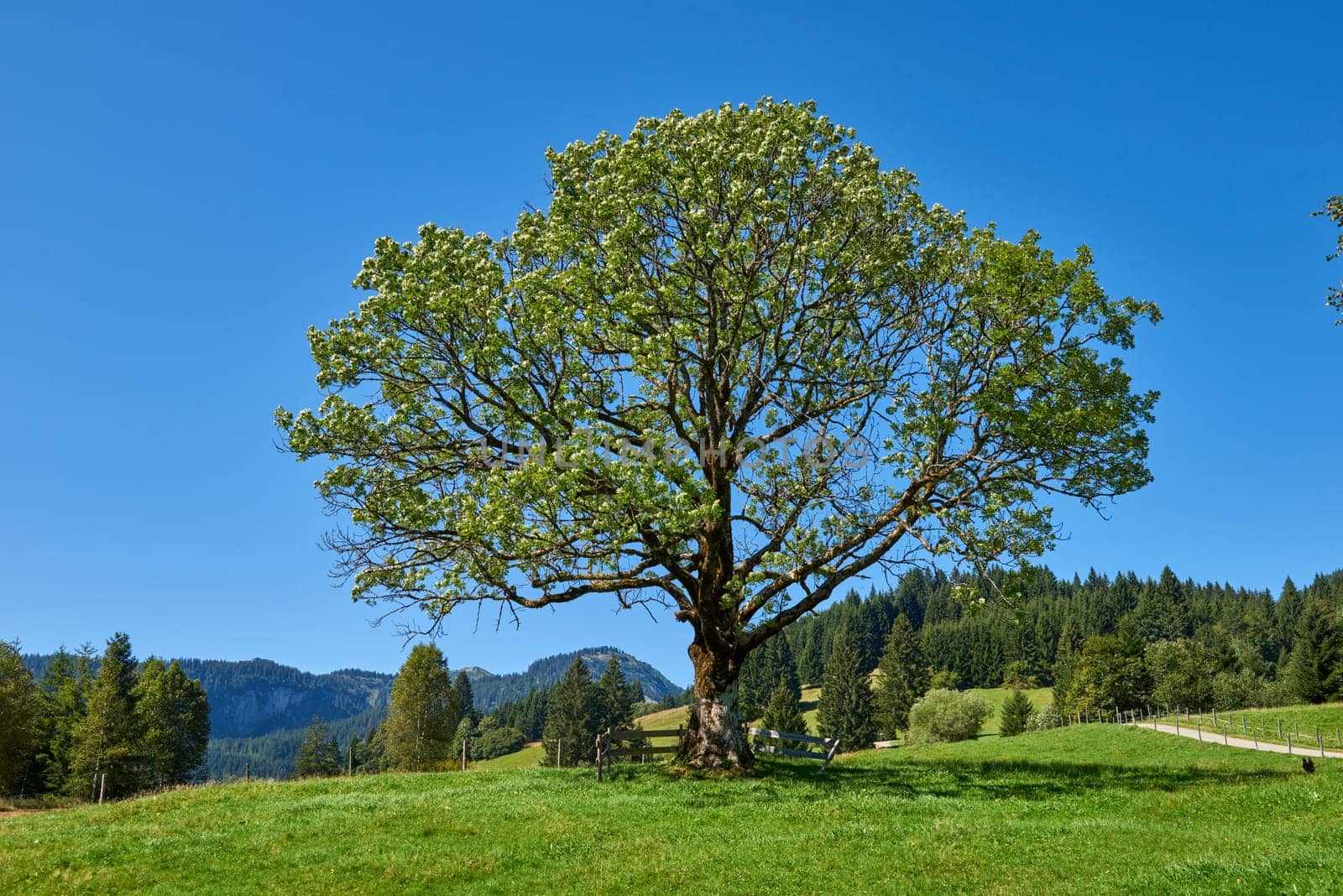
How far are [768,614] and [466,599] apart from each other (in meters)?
8.85

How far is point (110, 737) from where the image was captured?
66938 millimetres

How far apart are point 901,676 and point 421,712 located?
272 feet

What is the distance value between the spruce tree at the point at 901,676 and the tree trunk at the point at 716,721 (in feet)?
367

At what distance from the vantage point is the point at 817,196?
24234 millimetres

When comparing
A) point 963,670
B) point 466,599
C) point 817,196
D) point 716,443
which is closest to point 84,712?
point 466,599

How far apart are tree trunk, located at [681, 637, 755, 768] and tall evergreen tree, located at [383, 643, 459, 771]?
5709cm

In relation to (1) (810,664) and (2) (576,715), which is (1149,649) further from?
(1) (810,664)

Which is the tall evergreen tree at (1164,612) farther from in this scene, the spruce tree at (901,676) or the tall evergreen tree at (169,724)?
the tall evergreen tree at (169,724)

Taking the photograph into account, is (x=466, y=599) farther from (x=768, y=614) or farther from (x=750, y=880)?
(x=750, y=880)

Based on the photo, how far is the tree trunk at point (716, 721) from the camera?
25375 millimetres

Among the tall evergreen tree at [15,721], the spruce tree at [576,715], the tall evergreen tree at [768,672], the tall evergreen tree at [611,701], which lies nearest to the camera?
the tall evergreen tree at [15,721]

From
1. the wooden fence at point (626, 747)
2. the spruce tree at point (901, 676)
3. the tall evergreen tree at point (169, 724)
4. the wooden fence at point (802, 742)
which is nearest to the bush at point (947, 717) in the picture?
the spruce tree at point (901, 676)

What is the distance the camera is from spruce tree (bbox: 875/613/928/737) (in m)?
133

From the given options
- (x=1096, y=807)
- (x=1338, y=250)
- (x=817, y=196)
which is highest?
(x=817, y=196)
